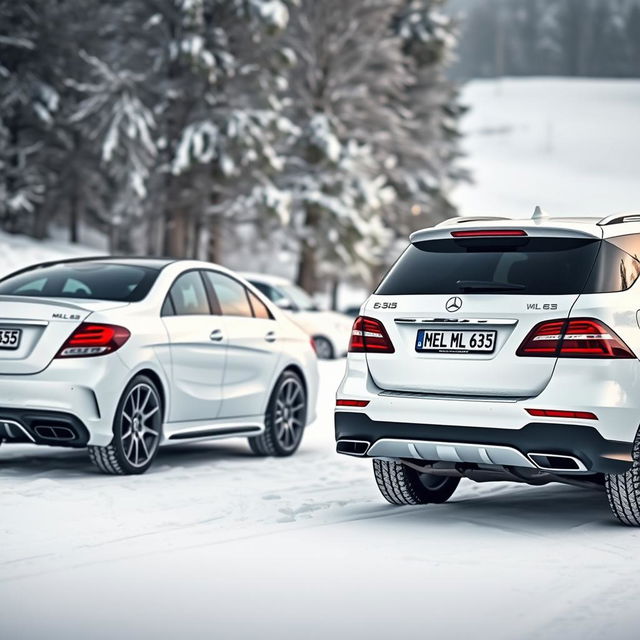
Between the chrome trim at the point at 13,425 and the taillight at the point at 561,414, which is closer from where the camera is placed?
the taillight at the point at 561,414

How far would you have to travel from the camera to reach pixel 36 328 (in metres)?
9.11

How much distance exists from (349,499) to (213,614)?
3575 millimetres

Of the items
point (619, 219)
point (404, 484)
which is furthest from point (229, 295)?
point (619, 219)

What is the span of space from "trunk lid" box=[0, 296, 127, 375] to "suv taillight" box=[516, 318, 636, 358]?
11.7ft

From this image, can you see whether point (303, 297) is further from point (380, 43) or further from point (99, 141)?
point (380, 43)

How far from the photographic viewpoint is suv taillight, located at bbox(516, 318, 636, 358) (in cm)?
708

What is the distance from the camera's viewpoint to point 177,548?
22.3 feet

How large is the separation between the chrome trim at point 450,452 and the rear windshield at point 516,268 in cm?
90

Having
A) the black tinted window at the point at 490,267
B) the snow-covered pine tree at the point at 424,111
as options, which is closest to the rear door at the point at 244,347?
the black tinted window at the point at 490,267

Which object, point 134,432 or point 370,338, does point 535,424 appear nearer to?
point 370,338

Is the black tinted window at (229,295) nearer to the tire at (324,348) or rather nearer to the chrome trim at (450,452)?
the chrome trim at (450,452)

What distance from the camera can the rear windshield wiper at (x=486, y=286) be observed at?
289 inches

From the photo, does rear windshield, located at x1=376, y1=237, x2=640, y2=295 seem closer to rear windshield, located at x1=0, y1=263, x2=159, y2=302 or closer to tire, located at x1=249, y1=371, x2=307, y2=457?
rear windshield, located at x1=0, y1=263, x2=159, y2=302

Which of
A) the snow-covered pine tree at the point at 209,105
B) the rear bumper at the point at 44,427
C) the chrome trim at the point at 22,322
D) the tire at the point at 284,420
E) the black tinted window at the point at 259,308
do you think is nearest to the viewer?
the rear bumper at the point at 44,427
